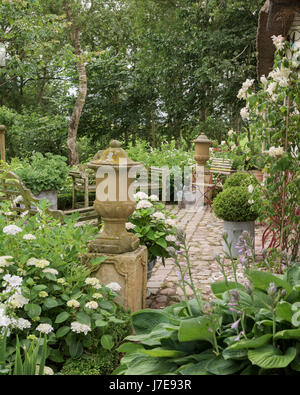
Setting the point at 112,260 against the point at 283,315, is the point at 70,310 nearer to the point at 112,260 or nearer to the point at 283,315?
the point at 112,260

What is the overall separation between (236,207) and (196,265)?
845 millimetres

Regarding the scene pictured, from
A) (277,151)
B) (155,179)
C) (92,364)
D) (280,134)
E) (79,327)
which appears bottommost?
(92,364)

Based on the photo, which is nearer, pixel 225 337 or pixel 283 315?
pixel 283 315

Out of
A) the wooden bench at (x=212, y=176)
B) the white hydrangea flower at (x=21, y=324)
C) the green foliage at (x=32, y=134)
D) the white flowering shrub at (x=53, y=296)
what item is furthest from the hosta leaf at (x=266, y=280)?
the green foliage at (x=32, y=134)

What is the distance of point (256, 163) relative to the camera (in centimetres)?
401

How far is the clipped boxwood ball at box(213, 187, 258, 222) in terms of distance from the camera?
5129 millimetres

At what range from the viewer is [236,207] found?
16.9ft

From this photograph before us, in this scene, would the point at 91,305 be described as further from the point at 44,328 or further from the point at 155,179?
the point at 155,179

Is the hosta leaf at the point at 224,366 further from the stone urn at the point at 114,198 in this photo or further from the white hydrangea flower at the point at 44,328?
the stone urn at the point at 114,198

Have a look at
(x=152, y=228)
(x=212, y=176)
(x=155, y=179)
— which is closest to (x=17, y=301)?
(x=152, y=228)

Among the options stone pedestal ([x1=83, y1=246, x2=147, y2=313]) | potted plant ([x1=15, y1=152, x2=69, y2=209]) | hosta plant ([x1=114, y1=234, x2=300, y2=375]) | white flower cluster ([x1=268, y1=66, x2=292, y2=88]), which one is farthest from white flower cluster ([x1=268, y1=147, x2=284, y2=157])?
potted plant ([x1=15, y1=152, x2=69, y2=209])

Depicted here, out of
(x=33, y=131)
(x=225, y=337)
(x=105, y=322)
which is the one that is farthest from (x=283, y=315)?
(x=33, y=131)

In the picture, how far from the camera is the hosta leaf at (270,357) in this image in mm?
1456

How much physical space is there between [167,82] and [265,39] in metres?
9.82
